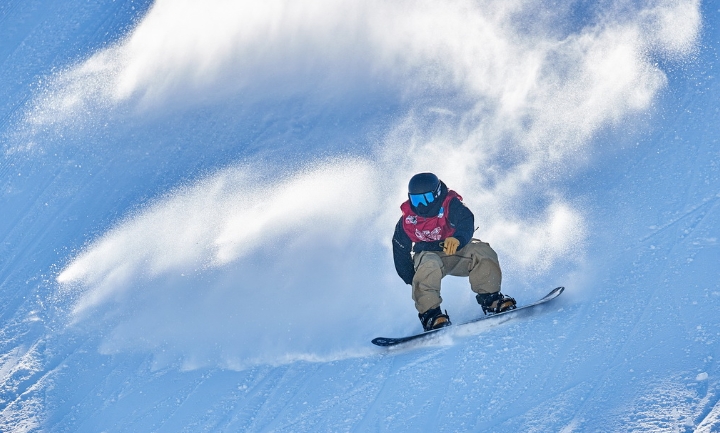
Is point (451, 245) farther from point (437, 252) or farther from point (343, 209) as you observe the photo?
point (343, 209)

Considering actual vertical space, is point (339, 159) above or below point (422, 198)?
above

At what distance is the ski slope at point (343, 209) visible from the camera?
16.1ft

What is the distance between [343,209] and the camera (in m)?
7.34

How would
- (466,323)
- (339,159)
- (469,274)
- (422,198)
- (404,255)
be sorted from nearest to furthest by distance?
1. (466,323)
2. (422,198)
3. (469,274)
4. (404,255)
5. (339,159)

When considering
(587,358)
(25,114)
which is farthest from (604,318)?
(25,114)

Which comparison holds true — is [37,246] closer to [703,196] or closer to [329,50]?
[329,50]

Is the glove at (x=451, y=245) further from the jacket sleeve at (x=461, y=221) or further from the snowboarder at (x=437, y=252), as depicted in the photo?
the jacket sleeve at (x=461, y=221)

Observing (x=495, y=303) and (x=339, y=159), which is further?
(x=339, y=159)

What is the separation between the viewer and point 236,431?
501 cm

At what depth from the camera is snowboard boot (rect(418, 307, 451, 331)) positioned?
17.5 ft

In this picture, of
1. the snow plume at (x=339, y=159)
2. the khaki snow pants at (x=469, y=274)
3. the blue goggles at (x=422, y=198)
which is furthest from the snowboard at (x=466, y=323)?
the blue goggles at (x=422, y=198)

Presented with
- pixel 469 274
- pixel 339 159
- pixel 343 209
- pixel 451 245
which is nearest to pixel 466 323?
pixel 469 274

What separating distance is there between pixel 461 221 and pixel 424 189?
43 cm

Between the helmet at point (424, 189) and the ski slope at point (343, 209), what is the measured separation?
1.10m
